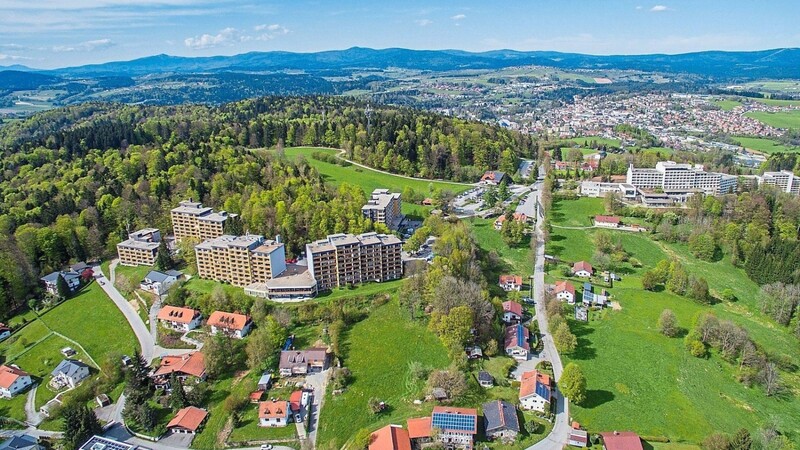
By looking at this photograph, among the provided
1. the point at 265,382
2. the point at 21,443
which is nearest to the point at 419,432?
the point at 265,382

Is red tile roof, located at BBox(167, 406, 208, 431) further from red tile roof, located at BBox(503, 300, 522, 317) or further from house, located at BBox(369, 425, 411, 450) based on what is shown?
red tile roof, located at BBox(503, 300, 522, 317)

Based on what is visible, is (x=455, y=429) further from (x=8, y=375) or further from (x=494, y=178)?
(x=494, y=178)

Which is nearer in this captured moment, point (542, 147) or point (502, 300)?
point (502, 300)

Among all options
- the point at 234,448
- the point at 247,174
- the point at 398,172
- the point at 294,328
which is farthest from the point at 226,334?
the point at 398,172

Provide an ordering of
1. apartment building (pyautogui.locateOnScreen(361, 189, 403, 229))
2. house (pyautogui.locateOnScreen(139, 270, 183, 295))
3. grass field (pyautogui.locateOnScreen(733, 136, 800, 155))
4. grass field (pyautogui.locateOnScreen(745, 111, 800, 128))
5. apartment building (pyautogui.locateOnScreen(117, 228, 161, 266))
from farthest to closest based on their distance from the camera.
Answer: grass field (pyautogui.locateOnScreen(745, 111, 800, 128))
grass field (pyautogui.locateOnScreen(733, 136, 800, 155))
apartment building (pyautogui.locateOnScreen(361, 189, 403, 229))
apartment building (pyautogui.locateOnScreen(117, 228, 161, 266))
house (pyautogui.locateOnScreen(139, 270, 183, 295))

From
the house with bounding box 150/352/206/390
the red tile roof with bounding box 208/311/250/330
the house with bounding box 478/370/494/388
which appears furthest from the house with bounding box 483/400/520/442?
the red tile roof with bounding box 208/311/250/330

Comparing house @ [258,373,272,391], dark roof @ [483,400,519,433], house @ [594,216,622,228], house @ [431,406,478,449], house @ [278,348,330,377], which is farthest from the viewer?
house @ [594,216,622,228]

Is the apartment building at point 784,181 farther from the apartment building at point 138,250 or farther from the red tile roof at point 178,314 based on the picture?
the apartment building at point 138,250

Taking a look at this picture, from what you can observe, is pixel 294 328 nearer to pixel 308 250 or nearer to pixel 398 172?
pixel 308 250
